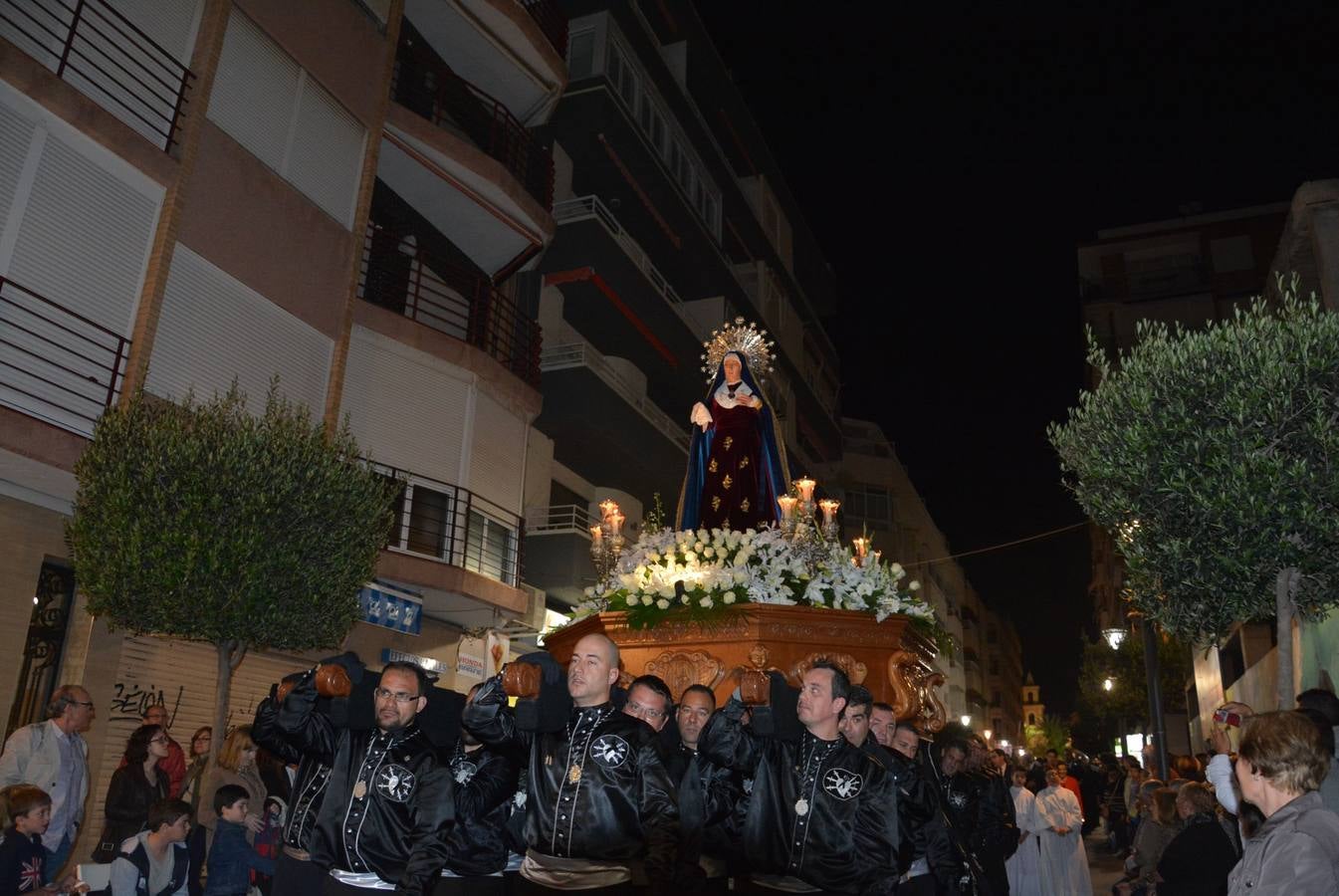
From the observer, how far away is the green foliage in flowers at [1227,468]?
7.30 meters

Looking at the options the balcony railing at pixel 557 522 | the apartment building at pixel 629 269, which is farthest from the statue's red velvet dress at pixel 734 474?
the apartment building at pixel 629 269

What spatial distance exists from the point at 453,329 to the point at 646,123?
37.7 feet

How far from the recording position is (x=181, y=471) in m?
Result: 9.20

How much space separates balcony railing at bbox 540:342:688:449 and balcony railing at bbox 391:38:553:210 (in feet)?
10.8

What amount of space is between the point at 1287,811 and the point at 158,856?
6923mm

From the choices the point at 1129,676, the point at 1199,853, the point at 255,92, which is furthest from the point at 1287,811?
the point at 1129,676

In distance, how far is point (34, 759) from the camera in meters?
8.13

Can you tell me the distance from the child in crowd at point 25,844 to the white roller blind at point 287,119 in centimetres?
1051

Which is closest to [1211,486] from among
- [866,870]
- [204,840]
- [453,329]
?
[866,870]

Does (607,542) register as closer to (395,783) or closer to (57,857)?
(57,857)

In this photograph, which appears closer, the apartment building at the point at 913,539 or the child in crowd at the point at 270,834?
the child in crowd at the point at 270,834

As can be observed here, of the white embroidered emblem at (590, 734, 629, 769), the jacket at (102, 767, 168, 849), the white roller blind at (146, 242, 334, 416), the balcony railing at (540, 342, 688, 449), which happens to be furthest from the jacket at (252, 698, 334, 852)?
the balcony railing at (540, 342, 688, 449)

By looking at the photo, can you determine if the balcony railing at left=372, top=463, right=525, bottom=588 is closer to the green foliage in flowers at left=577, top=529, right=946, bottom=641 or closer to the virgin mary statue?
the virgin mary statue

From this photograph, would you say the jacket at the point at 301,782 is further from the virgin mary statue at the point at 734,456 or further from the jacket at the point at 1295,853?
the virgin mary statue at the point at 734,456
